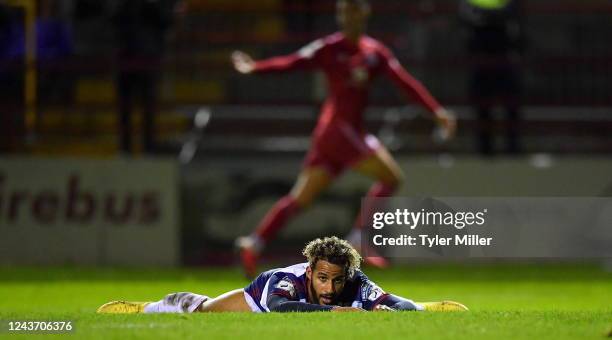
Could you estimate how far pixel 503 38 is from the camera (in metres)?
16.4

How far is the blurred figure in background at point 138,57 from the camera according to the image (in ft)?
52.2

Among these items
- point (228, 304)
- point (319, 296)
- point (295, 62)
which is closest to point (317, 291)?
point (319, 296)

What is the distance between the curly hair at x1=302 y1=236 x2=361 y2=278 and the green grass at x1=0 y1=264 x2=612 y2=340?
1.00ft

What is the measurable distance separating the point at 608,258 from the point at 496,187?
4.86 feet

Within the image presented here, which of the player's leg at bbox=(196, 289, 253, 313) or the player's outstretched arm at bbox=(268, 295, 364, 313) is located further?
the player's leg at bbox=(196, 289, 253, 313)

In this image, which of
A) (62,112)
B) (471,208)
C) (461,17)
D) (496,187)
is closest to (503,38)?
(461,17)

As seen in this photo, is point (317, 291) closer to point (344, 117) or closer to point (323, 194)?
point (344, 117)

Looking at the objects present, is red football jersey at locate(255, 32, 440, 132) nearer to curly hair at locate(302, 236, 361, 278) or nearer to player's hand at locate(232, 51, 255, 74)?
player's hand at locate(232, 51, 255, 74)

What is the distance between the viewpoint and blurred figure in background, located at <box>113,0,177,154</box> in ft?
52.2

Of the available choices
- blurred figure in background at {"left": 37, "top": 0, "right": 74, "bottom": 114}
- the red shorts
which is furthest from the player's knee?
blurred figure in background at {"left": 37, "top": 0, "right": 74, "bottom": 114}

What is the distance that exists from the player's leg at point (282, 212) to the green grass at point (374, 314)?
28cm

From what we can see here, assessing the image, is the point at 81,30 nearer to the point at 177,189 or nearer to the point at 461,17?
the point at 177,189

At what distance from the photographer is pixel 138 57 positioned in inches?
637

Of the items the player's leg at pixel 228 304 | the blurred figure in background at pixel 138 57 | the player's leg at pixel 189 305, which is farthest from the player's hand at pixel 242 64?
the player's leg at pixel 228 304
